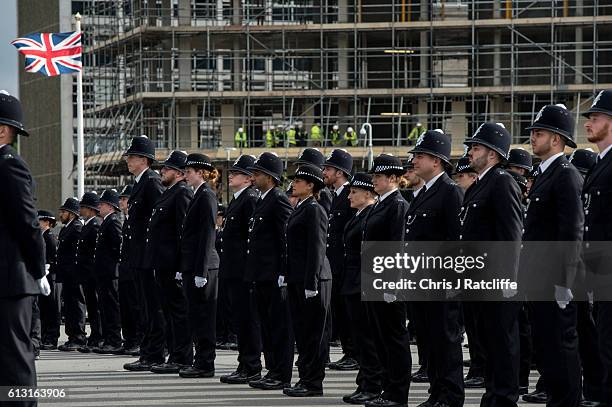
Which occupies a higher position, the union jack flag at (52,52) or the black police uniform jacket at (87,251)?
the union jack flag at (52,52)

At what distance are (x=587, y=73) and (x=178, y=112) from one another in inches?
588

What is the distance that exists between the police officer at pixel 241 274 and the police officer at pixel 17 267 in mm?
4891

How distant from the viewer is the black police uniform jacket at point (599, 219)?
991 cm

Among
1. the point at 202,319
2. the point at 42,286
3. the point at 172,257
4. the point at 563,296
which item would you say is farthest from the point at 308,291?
the point at 42,286

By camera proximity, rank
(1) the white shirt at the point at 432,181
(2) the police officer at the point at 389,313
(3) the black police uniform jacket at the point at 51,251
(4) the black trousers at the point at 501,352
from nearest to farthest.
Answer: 1. (4) the black trousers at the point at 501,352
2. (1) the white shirt at the point at 432,181
3. (2) the police officer at the point at 389,313
4. (3) the black police uniform jacket at the point at 51,251

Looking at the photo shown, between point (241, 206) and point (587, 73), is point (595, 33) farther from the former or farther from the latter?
point (241, 206)

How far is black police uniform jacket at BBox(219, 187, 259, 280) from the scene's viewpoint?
14.6 meters

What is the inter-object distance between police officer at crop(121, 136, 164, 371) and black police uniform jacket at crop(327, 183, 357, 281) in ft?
7.06

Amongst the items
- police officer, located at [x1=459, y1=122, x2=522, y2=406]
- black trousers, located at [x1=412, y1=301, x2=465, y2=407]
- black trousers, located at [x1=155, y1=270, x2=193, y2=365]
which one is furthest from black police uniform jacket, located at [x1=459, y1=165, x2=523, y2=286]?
black trousers, located at [x1=155, y1=270, x2=193, y2=365]

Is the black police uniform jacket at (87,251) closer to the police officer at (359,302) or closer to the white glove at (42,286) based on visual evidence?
the police officer at (359,302)

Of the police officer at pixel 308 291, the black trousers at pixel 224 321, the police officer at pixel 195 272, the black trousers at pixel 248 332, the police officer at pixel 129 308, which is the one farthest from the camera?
the black trousers at pixel 224 321

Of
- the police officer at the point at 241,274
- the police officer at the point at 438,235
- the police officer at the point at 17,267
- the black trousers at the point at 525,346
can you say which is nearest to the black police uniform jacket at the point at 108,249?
the police officer at the point at 241,274

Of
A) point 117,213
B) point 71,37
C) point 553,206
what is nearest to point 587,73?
point 71,37

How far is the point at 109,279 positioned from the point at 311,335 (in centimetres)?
624
